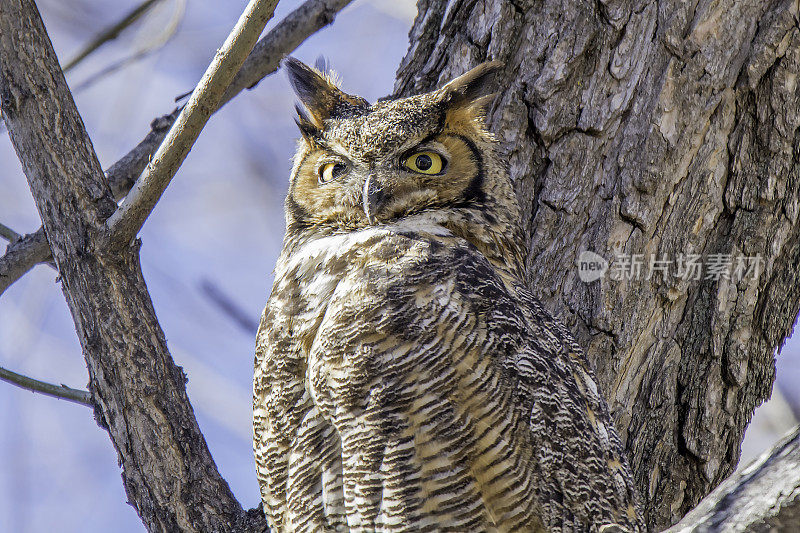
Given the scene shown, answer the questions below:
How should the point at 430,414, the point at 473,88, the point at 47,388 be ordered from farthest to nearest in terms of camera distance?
the point at 473,88, the point at 47,388, the point at 430,414

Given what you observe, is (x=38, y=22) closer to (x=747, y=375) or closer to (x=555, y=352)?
(x=555, y=352)

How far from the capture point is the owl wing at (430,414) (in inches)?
65.0

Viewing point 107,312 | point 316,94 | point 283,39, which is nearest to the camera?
point 107,312

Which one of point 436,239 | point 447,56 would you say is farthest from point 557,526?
point 447,56

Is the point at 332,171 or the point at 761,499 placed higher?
the point at 332,171

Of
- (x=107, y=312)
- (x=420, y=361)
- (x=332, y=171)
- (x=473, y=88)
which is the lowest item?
(x=420, y=361)

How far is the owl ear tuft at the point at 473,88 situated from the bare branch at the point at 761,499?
1.33 m

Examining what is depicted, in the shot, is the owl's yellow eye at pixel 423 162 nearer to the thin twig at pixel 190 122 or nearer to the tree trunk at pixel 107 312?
the thin twig at pixel 190 122

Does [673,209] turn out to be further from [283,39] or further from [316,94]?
[283,39]

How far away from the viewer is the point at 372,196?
1.96 metres

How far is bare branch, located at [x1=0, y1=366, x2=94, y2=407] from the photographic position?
2008 mm

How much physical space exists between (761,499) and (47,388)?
1.77m

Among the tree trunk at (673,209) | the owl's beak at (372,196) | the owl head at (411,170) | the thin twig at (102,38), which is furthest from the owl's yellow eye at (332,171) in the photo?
the thin twig at (102,38)

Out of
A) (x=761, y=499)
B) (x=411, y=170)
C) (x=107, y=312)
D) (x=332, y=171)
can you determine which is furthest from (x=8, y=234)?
(x=761, y=499)
